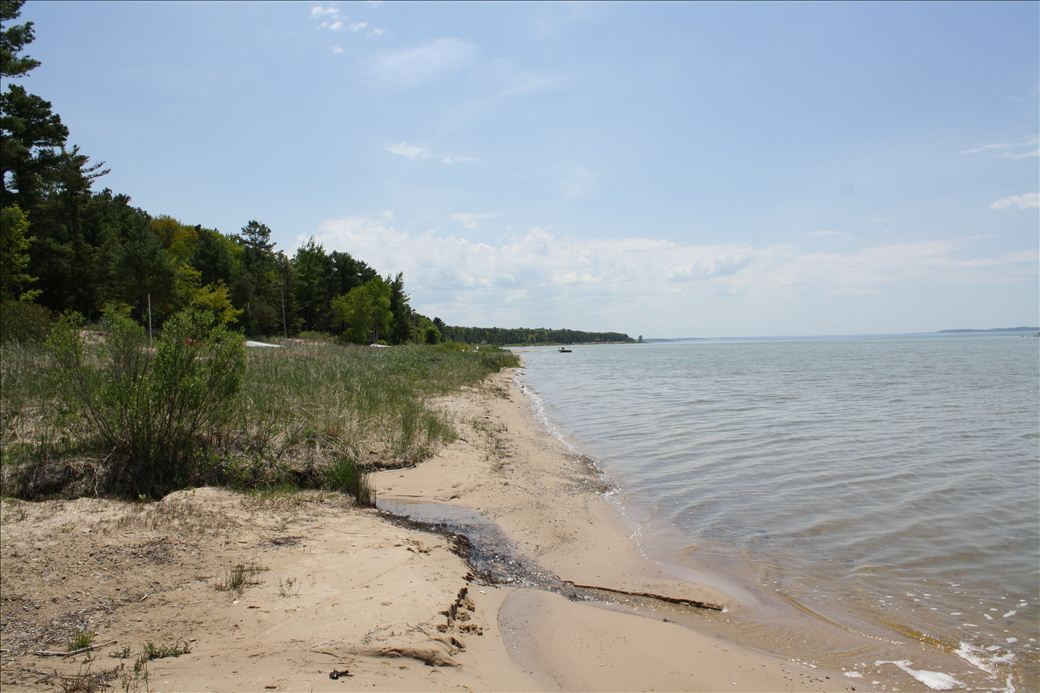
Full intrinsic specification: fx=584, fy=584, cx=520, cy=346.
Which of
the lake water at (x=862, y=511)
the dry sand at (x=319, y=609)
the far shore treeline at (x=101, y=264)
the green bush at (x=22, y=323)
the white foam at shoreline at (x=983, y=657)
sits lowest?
the white foam at shoreline at (x=983, y=657)

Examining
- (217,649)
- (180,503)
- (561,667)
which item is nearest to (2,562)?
(180,503)

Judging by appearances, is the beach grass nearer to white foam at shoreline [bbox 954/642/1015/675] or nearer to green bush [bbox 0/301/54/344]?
green bush [bbox 0/301/54/344]

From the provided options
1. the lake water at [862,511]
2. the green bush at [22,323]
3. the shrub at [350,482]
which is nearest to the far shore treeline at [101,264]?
the green bush at [22,323]

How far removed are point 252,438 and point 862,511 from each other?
9725 mm

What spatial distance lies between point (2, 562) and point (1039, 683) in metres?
9.02

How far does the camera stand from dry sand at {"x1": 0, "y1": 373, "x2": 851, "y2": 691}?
399cm

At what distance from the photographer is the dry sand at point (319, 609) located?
3.99 metres

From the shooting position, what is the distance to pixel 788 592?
625 cm

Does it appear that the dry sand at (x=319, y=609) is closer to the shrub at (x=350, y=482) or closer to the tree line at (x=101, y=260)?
the shrub at (x=350, y=482)

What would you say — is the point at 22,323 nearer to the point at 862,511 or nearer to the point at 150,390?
the point at 150,390

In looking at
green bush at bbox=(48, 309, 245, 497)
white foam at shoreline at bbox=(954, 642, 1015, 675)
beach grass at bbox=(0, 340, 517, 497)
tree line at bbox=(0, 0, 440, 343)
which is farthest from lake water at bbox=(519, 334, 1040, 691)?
tree line at bbox=(0, 0, 440, 343)

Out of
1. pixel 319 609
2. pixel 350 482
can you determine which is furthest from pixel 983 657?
pixel 350 482

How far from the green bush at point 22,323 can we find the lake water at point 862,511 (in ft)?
53.8

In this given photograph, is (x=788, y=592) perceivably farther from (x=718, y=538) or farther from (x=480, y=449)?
(x=480, y=449)
